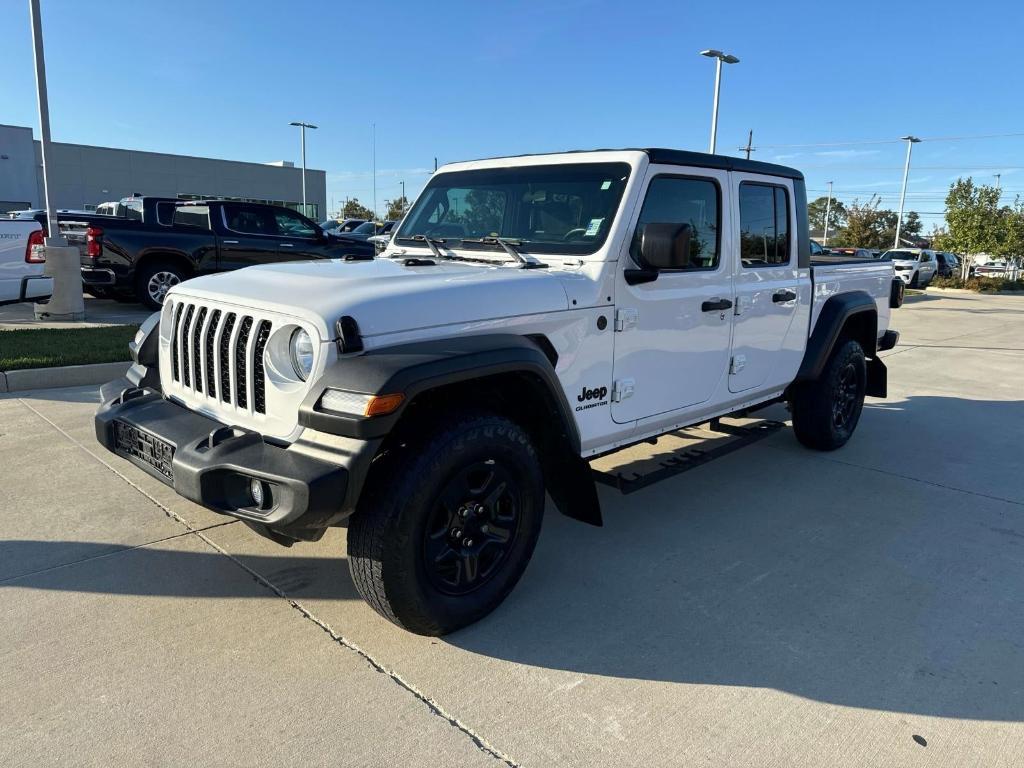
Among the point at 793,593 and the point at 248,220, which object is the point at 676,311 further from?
the point at 248,220

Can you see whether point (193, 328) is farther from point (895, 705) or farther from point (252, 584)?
point (895, 705)

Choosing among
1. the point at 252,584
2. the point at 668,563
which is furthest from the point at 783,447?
the point at 252,584

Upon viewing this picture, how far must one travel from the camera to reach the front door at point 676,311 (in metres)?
3.49

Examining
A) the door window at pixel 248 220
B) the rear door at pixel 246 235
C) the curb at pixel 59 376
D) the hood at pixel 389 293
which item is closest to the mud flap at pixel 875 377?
the hood at pixel 389 293

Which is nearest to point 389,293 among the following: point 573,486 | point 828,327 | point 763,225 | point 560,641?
point 573,486

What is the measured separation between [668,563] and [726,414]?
119cm

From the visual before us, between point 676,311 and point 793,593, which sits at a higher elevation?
point 676,311

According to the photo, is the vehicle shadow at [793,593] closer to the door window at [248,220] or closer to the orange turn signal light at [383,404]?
the orange turn signal light at [383,404]

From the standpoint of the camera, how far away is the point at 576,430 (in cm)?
321

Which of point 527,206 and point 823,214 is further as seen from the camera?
point 823,214

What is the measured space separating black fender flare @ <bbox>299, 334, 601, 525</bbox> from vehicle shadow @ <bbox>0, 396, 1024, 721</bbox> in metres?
0.56

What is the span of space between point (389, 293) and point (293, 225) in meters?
9.72

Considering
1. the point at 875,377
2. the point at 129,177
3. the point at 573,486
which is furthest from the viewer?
the point at 129,177

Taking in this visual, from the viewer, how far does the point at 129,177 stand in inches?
1763
